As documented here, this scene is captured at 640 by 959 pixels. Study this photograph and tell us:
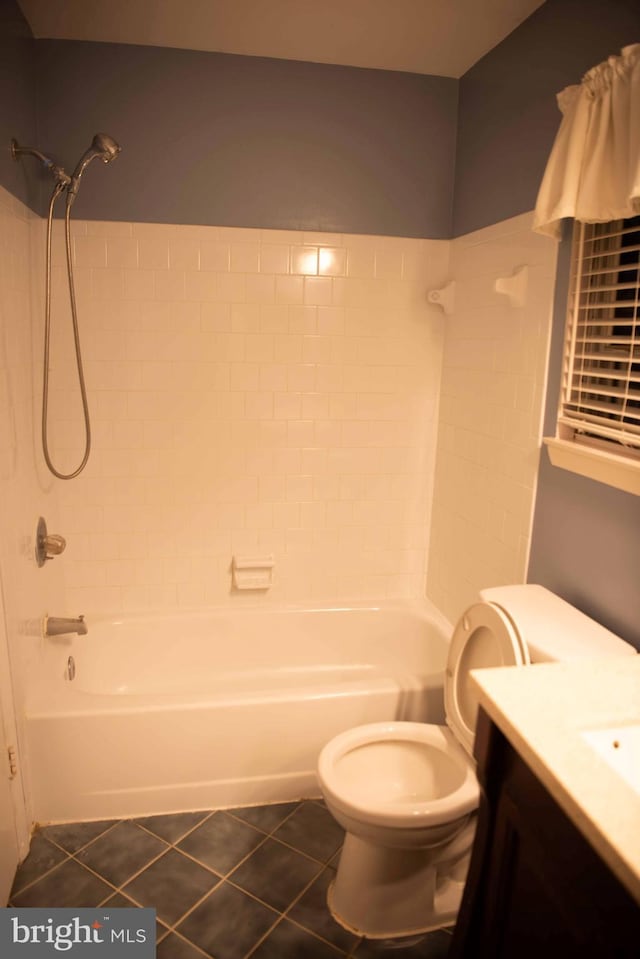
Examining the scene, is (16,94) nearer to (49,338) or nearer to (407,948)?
(49,338)

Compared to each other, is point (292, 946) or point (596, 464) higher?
point (596, 464)

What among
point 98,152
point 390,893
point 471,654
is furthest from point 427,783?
point 98,152

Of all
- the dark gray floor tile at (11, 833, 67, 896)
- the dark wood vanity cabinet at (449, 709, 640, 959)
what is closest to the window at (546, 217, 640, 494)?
the dark wood vanity cabinet at (449, 709, 640, 959)

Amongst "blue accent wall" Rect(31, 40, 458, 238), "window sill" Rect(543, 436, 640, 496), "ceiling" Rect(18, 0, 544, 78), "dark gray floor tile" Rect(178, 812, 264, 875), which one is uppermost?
"ceiling" Rect(18, 0, 544, 78)

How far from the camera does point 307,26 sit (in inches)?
86.1

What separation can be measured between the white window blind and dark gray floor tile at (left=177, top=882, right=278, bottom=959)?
1.62 m

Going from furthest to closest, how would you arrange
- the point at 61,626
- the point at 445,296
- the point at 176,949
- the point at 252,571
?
the point at 252,571 < the point at 445,296 < the point at 61,626 < the point at 176,949

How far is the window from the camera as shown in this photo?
161cm

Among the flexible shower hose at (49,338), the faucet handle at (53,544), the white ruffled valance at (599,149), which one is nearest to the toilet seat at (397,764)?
the faucet handle at (53,544)

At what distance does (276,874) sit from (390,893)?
0.39 metres

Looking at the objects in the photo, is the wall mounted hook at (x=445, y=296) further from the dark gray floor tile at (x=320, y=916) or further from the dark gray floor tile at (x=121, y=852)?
the dark gray floor tile at (x=121, y=852)

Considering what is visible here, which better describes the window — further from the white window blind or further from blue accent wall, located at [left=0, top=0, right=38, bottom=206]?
blue accent wall, located at [left=0, top=0, right=38, bottom=206]

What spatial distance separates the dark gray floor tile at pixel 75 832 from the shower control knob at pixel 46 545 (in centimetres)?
88

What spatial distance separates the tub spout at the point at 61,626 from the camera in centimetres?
226
